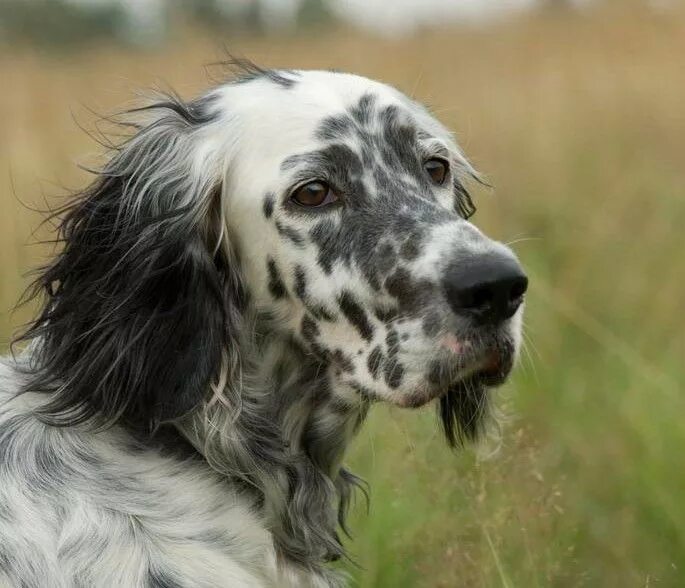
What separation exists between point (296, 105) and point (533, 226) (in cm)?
416

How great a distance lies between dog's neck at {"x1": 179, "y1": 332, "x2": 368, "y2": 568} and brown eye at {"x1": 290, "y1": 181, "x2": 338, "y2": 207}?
0.43m

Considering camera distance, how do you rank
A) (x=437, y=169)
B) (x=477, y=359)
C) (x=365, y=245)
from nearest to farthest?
(x=477, y=359) → (x=365, y=245) → (x=437, y=169)

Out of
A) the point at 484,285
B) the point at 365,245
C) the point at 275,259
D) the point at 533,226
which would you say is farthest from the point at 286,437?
the point at 533,226

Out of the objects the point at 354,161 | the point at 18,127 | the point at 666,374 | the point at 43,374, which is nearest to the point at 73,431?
the point at 43,374

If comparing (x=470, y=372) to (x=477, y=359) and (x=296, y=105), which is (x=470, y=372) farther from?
(x=296, y=105)

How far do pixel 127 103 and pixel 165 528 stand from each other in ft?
5.19

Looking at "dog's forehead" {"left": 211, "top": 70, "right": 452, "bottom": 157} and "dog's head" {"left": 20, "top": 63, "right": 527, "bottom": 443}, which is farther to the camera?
"dog's forehead" {"left": 211, "top": 70, "right": 452, "bottom": 157}

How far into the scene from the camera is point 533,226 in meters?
7.52

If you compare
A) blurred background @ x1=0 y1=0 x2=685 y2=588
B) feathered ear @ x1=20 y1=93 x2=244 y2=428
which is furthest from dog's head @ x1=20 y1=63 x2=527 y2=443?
blurred background @ x1=0 y1=0 x2=685 y2=588

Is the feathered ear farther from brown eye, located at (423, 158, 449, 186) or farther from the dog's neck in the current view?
brown eye, located at (423, 158, 449, 186)

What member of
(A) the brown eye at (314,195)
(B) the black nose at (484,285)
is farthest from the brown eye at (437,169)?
(B) the black nose at (484,285)

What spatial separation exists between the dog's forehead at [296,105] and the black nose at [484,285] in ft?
2.29

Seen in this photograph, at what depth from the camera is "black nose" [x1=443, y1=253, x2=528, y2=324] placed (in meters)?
3.08

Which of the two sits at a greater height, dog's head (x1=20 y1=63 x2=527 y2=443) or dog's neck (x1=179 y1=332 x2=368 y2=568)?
dog's head (x1=20 y1=63 x2=527 y2=443)
